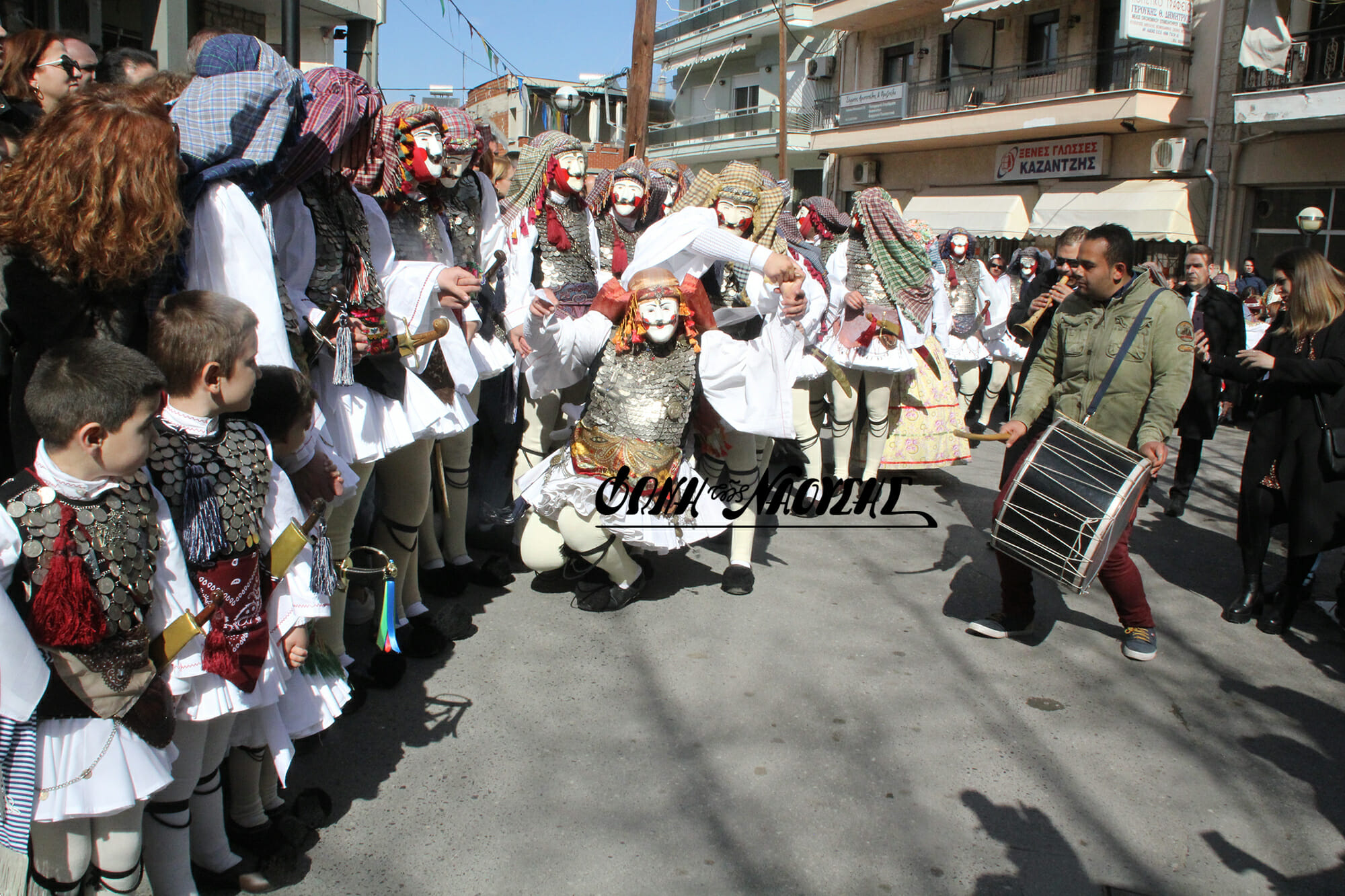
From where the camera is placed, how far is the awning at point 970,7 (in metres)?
20.2

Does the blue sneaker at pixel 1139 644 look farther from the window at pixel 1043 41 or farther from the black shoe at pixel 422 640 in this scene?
the window at pixel 1043 41

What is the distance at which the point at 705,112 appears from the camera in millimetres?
36344

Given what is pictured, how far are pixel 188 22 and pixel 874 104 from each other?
19134 millimetres

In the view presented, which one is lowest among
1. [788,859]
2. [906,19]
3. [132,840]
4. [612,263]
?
[788,859]

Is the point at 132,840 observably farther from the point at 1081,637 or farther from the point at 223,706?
the point at 1081,637

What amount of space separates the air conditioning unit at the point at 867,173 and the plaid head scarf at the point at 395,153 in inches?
922

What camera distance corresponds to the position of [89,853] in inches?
86.3

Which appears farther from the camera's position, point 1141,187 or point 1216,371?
point 1141,187

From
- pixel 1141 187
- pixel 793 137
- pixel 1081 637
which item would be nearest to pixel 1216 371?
pixel 1081 637

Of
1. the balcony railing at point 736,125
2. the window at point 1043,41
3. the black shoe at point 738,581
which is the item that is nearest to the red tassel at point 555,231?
the black shoe at point 738,581

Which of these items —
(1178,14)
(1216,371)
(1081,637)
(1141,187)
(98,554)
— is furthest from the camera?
(1141,187)

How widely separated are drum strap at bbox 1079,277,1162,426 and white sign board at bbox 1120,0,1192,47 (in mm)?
15471

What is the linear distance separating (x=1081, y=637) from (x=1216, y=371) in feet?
6.57

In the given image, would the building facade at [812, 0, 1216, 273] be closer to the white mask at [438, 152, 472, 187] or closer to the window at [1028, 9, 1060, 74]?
the window at [1028, 9, 1060, 74]
